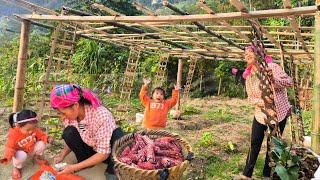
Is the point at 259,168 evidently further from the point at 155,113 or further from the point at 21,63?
the point at 21,63

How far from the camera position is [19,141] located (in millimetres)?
4531

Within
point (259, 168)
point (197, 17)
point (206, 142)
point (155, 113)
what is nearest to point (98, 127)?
point (197, 17)

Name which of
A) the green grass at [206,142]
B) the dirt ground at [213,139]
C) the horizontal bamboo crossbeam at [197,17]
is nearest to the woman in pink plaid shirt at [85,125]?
the dirt ground at [213,139]

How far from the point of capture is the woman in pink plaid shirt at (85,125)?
334cm

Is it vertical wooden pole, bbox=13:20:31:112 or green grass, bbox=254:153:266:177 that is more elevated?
vertical wooden pole, bbox=13:20:31:112

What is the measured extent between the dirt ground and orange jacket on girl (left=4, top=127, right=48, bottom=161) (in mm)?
292

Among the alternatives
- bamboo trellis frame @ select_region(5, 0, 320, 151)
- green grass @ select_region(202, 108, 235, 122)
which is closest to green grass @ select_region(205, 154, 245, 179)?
bamboo trellis frame @ select_region(5, 0, 320, 151)

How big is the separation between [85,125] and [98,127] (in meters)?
0.19

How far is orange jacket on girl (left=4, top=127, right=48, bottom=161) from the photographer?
444 cm

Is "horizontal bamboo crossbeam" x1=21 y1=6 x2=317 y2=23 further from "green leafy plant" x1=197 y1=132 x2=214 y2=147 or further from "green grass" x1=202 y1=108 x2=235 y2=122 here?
"green grass" x1=202 y1=108 x2=235 y2=122

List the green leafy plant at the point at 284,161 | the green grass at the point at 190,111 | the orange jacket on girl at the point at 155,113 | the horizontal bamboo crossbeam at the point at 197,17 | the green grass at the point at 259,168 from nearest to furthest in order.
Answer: the green leafy plant at the point at 284,161
the horizontal bamboo crossbeam at the point at 197,17
the green grass at the point at 259,168
the orange jacket on girl at the point at 155,113
the green grass at the point at 190,111

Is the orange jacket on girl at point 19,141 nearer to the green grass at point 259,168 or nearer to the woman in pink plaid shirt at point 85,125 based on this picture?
the woman in pink plaid shirt at point 85,125

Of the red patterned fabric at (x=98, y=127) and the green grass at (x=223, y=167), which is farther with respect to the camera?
the green grass at (x=223, y=167)

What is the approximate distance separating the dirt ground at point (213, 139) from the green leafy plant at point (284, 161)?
199 centimetres
